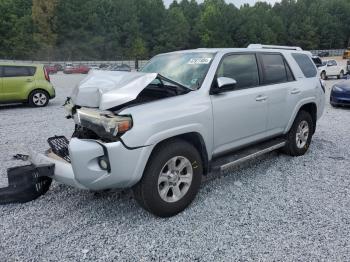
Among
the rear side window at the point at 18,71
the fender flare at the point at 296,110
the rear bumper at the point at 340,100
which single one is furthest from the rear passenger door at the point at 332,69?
the fender flare at the point at 296,110

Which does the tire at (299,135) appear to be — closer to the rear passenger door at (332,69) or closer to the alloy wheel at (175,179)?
the alloy wheel at (175,179)

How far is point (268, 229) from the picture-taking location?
11.0 feet

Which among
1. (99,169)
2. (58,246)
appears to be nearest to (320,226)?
(99,169)

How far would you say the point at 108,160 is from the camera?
306 cm

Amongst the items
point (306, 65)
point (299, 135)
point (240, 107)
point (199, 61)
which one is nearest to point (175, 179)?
point (240, 107)

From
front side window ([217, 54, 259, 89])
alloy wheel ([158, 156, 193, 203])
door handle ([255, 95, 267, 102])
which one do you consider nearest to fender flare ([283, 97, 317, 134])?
door handle ([255, 95, 267, 102])

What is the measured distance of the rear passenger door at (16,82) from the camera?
35.9 ft

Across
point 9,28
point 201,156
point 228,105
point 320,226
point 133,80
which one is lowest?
point 320,226

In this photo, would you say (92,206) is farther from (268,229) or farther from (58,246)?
(268,229)

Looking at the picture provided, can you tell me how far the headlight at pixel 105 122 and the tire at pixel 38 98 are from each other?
9015 millimetres

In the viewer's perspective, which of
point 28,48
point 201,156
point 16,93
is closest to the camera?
point 201,156

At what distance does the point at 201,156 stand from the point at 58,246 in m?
1.71

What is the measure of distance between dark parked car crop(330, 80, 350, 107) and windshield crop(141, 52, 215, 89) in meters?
7.87

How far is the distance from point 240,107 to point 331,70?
21.8m
